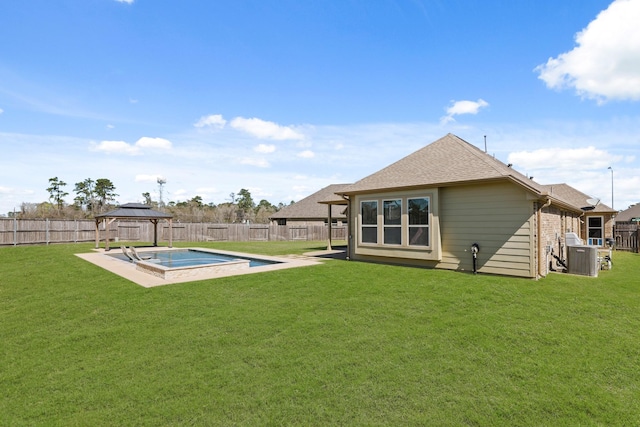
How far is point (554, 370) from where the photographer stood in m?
3.69

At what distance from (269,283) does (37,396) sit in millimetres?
4774

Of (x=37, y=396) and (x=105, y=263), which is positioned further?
(x=105, y=263)

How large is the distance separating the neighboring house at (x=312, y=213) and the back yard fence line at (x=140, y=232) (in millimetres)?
2180

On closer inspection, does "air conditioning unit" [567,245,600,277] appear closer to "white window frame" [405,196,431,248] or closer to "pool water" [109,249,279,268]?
"white window frame" [405,196,431,248]

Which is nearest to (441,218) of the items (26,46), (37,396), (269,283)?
(269,283)

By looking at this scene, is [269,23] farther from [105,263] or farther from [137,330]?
[137,330]

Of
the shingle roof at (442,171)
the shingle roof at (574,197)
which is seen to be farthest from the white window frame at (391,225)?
the shingle roof at (574,197)

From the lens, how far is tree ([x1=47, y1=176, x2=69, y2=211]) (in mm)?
34353

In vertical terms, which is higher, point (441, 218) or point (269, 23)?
point (269, 23)

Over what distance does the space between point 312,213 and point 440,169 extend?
2065cm

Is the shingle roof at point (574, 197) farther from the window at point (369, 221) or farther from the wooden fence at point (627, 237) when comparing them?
the window at point (369, 221)

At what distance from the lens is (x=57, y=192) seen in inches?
1374

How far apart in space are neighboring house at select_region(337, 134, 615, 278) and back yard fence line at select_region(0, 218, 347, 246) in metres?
13.9

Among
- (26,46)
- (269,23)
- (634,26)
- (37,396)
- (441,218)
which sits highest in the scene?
(269,23)
